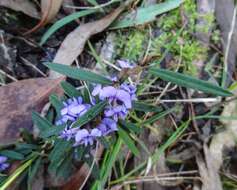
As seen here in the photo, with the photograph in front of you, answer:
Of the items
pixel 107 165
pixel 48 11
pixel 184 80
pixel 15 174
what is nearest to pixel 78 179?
pixel 107 165

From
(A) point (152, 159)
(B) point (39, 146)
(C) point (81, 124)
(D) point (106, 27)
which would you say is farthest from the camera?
(D) point (106, 27)

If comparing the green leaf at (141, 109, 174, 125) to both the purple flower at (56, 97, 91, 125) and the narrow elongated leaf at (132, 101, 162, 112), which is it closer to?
the narrow elongated leaf at (132, 101, 162, 112)

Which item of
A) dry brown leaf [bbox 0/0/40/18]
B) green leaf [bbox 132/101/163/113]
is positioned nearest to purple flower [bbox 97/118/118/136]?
green leaf [bbox 132/101/163/113]

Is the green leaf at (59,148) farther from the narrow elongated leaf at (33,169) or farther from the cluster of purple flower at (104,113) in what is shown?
the narrow elongated leaf at (33,169)

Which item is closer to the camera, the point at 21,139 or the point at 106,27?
the point at 21,139

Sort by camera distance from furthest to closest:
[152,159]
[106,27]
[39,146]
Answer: [106,27]
[152,159]
[39,146]

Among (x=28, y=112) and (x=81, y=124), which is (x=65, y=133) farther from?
(x=28, y=112)

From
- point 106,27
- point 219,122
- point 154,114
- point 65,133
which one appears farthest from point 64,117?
point 219,122
